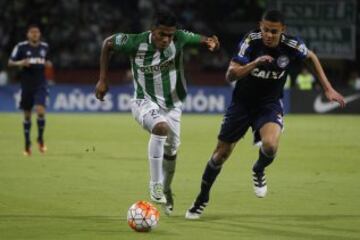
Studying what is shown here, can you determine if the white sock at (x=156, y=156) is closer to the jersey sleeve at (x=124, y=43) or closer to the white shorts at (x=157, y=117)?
the white shorts at (x=157, y=117)

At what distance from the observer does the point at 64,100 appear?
32.1m

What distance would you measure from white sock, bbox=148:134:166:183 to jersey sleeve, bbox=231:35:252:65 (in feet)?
3.57

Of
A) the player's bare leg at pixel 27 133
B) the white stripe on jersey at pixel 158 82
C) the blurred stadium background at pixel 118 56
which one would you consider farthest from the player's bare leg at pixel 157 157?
the blurred stadium background at pixel 118 56

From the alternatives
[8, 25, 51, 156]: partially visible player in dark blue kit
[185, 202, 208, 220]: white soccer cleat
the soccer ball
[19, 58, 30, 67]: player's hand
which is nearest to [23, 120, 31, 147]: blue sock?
[8, 25, 51, 156]: partially visible player in dark blue kit

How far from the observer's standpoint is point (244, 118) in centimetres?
944

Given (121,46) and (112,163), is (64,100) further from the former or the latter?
(121,46)

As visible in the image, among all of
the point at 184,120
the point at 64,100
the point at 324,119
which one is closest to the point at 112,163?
the point at 184,120

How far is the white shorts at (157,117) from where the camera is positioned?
9273mm

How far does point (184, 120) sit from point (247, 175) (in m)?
14.5

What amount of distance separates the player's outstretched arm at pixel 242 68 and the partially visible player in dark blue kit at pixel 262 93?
0.07 meters

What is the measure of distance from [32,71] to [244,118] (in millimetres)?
8354

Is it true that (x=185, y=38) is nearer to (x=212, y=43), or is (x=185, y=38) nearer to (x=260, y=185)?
(x=212, y=43)

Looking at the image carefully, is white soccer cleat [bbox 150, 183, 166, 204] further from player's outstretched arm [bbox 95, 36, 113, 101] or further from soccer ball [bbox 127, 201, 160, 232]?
player's outstretched arm [bbox 95, 36, 113, 101]

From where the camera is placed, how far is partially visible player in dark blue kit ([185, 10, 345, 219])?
9.05 m
